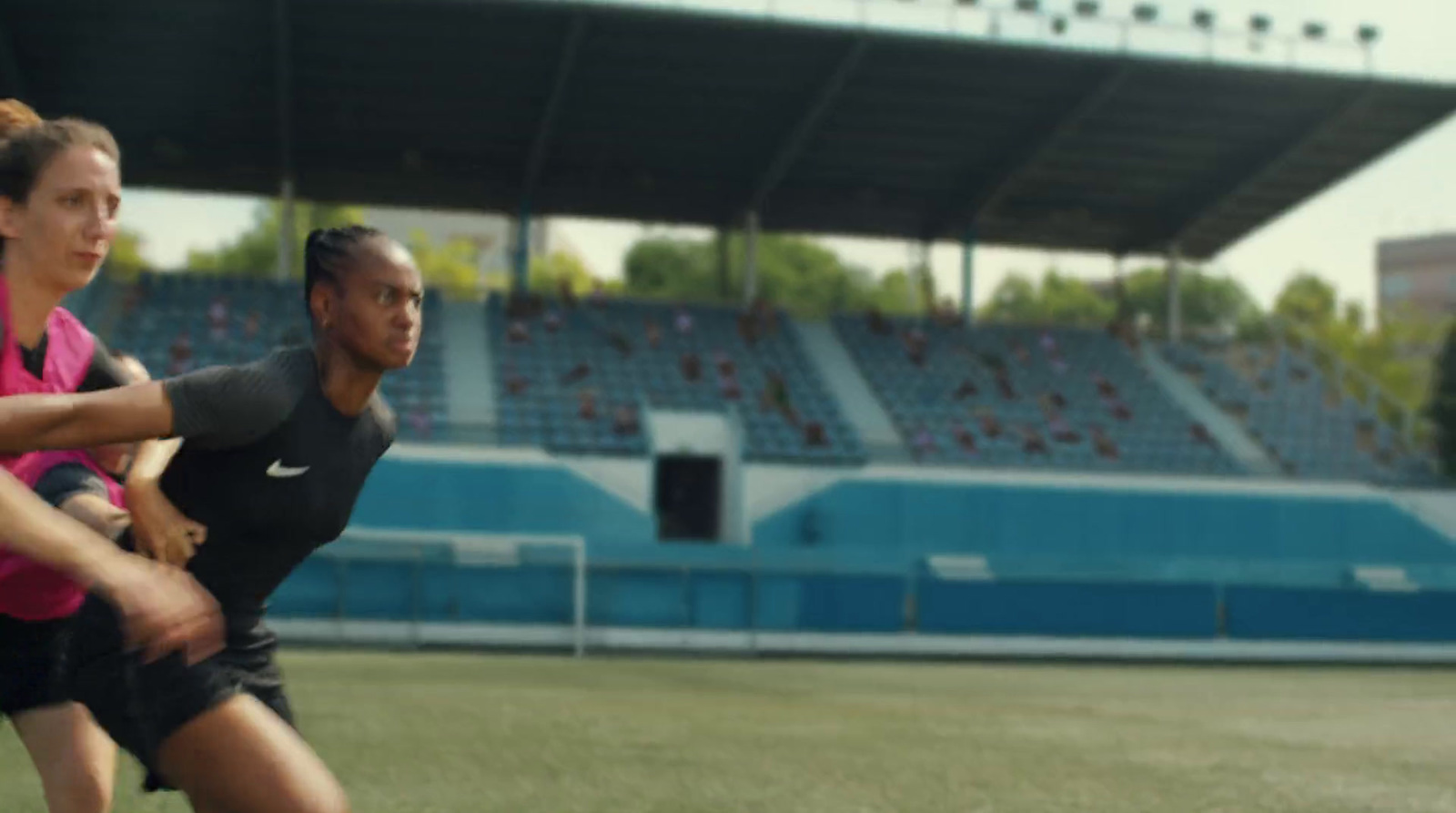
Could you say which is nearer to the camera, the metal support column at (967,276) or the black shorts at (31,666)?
the black shorts at (31,666)

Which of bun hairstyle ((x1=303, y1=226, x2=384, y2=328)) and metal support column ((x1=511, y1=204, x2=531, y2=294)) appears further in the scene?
metal support column ((x1=511, y1=204, x2=531, y2=294))

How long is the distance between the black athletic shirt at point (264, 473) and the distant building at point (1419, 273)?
113571 mm

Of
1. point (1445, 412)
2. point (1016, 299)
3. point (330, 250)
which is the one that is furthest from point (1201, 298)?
point (330, 250)

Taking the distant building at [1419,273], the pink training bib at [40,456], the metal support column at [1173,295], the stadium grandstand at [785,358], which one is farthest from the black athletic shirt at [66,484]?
the distant building at [1419,273]

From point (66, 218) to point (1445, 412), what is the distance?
35.0m

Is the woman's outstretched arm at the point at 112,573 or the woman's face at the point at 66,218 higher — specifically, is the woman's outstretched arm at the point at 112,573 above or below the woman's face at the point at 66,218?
below

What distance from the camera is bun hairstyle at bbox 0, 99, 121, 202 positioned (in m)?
3.97

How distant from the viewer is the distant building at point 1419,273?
111 m

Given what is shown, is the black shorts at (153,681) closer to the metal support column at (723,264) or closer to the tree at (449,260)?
the metal support column at (723,264)

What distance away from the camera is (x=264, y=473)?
12.0 ft

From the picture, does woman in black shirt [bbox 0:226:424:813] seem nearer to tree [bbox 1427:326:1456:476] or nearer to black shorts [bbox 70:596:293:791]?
black shorts [bbox 70:596:293:791]

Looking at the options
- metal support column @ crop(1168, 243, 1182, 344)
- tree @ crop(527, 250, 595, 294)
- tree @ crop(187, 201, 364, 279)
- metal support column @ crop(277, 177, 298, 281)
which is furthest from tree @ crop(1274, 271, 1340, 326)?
metal support column @ crop(277, 177, 298, 281)

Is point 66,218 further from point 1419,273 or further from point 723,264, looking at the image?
point 1419,273

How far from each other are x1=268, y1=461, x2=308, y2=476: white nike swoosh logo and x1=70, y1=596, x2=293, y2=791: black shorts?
1.21 ft
